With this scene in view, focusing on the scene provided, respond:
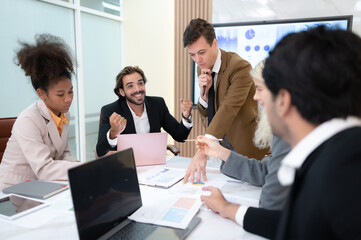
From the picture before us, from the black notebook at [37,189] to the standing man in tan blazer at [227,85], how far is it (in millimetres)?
1039

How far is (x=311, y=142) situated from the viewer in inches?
23.6

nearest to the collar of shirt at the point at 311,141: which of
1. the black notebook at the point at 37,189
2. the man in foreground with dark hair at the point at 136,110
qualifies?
the black notebook at the point at 37,189

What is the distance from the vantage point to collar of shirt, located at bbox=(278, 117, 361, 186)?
575 millimetres

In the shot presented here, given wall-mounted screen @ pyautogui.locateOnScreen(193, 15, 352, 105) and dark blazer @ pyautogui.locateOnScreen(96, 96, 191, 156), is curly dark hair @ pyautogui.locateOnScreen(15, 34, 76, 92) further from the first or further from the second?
wall-mounted screen @ pyautogui.locateOnScreen(193, 15, 352, 105)

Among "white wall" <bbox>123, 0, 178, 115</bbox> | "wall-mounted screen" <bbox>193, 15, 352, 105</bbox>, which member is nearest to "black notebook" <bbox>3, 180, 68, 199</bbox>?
"wall-mounted screen" <bbox>193, 15, 352, 105</bbox>

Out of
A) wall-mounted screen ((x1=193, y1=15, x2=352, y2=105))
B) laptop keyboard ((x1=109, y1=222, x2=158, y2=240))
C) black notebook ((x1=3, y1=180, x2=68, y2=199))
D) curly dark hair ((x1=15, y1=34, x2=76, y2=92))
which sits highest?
wall-mounted screen ((x1=193, y1=15, x2=352, y2=105))

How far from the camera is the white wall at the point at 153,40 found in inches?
157

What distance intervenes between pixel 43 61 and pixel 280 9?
8.67 feet

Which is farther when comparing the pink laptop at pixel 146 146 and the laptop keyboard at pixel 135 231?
the pink laptop at pixel 146 146

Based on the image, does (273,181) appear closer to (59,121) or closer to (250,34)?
(59,121)

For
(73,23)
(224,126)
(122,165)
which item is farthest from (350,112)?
(73,23)

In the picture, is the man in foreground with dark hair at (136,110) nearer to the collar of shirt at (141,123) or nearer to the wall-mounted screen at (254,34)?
the collar of shirt at (141,123)

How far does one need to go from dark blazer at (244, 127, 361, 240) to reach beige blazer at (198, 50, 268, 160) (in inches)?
50.3

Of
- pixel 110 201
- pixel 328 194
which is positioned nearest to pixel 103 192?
pixel 110 201
